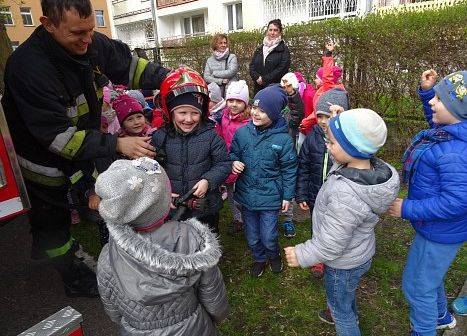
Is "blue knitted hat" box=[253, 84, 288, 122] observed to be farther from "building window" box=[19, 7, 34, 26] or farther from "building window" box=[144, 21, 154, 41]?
"building window" box=[19, 7, 34, 26]

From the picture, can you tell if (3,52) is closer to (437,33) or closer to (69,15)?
(69,15)

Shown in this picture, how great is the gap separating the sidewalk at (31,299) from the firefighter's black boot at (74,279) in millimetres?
61

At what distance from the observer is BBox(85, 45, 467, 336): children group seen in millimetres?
1567

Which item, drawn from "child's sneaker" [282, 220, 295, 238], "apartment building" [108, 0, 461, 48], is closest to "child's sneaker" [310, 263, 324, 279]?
"child's sneaker" [282, 220, 295, 238]

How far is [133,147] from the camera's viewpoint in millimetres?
2389

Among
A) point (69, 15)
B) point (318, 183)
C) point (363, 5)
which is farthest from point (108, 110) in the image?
point (363, 5)

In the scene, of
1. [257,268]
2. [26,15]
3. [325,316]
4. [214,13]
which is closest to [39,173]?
[257,268]

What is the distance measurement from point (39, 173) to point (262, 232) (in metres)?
1.82

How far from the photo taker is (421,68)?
5371mm

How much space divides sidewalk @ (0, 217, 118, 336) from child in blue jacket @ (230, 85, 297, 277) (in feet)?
4.73

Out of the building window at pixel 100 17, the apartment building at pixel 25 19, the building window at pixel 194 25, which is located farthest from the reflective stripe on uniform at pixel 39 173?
the building window at pixel 100 17

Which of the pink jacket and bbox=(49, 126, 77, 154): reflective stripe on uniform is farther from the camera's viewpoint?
the pink jacket

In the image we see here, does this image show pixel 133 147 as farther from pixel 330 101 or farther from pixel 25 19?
Result: pixel 25 19

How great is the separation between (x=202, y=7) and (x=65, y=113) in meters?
24.3
